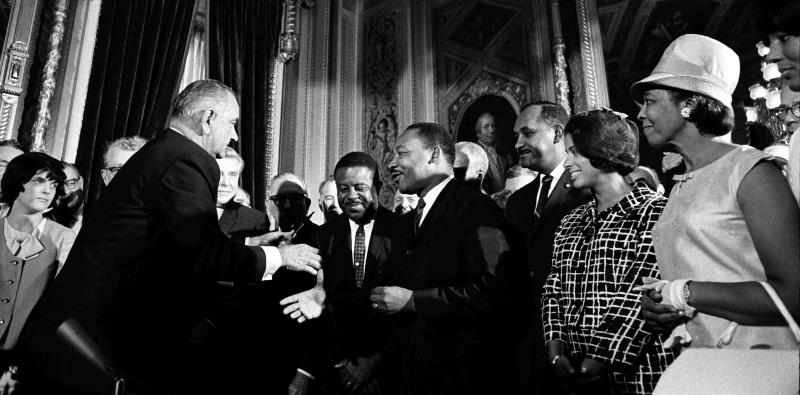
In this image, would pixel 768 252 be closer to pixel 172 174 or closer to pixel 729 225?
pixel 729 225

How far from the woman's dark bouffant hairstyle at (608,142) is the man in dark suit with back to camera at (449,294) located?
478 millimetres

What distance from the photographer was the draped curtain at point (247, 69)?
7.18 meters

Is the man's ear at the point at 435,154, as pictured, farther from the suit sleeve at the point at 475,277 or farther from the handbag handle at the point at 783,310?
the handbag handle at the point at 783,310

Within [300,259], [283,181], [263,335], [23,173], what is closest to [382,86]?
[283,181]

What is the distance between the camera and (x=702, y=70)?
72.7 inches

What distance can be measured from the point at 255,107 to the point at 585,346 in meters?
6.14

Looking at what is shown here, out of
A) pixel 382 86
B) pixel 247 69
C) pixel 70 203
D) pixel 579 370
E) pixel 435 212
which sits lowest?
pixel 579 370

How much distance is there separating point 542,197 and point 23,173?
269 cm

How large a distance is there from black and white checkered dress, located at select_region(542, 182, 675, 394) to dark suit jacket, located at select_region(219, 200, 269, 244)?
212 centimetres

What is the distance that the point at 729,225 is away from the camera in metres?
1.56

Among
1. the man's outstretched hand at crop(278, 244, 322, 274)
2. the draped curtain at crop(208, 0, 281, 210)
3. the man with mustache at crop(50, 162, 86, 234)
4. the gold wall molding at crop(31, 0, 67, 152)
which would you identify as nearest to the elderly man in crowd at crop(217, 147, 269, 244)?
A: the man with mustache at crop(50, 162, 86, 234)

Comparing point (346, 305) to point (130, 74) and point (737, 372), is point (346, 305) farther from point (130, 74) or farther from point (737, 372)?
point (130, 74)

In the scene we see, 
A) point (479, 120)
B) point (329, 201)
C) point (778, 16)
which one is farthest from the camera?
point (479, 120)

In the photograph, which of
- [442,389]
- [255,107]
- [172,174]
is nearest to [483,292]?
[442,389]
